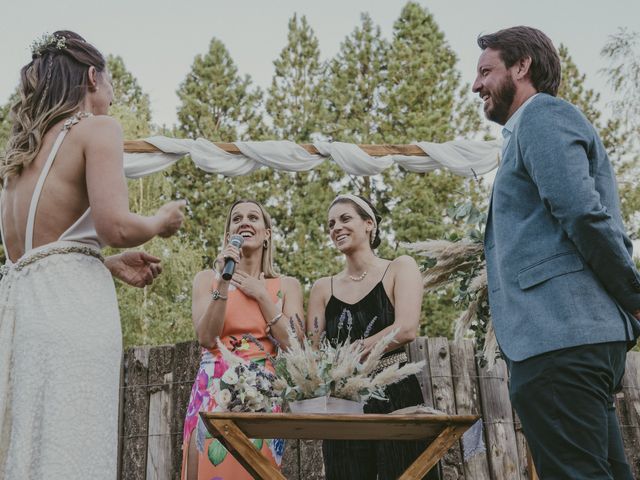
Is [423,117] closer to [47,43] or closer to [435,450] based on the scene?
[435,450]

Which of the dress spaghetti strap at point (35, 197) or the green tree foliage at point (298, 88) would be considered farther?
the green tree foliage at point (298, 88)

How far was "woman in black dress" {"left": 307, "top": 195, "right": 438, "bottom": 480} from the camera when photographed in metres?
3.06

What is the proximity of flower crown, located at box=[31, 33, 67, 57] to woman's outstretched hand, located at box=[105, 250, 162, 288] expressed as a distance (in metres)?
0.67

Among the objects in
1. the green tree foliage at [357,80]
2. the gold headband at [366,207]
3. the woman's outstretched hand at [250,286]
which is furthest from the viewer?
the green tree foliage at [357,80]

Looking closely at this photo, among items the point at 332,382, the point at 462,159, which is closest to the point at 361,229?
the point at 332,382

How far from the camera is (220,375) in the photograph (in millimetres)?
3188

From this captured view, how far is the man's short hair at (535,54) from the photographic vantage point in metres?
2.37

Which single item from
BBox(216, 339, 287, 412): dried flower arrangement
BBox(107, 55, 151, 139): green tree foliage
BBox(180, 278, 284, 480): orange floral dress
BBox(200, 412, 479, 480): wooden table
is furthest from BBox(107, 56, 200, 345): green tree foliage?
BBox(200, 412, 479, 480): wooden table

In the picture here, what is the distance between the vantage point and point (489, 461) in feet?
15.0

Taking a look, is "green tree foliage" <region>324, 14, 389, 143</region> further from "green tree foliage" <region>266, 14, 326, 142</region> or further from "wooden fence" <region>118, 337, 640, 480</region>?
"wooden fence" <region>118, 337, 640, 480</region>

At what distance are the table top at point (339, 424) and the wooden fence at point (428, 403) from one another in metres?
2.06

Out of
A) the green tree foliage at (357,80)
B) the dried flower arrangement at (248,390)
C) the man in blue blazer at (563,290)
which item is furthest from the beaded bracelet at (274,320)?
the green tree foliage at (357,80)

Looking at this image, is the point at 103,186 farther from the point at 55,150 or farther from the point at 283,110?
the point at 283,110

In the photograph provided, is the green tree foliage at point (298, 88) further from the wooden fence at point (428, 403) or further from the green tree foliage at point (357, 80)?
the wooden fence at point (428, 403)
